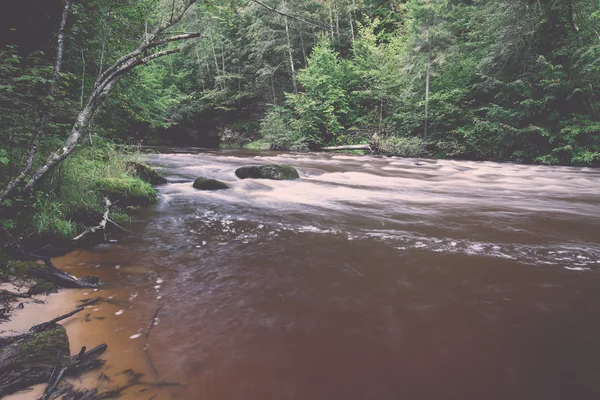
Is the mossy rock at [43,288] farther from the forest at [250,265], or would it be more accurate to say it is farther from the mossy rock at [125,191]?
the mossy rock at [125,191]

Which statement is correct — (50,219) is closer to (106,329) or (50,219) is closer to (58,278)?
(58,278)

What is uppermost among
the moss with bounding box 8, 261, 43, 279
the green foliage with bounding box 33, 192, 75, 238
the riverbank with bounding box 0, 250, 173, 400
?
the green foliage with bounding box 33, 192, 75, 238

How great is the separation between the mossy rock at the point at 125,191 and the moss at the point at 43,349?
3.89 metres

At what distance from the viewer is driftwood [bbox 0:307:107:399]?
5.40 ft

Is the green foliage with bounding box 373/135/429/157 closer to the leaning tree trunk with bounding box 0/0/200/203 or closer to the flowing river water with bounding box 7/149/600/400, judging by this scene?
the flowing river water with bounding box 7/149/600/400

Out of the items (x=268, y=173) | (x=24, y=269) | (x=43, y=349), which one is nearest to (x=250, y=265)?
(x=43, y=349)

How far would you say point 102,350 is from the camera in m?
2.09

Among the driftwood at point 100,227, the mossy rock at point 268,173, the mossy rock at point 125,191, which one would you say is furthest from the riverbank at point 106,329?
the mossy rock at point 268,173

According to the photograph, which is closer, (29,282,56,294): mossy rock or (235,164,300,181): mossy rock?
(29,282,56,294): mossy rock

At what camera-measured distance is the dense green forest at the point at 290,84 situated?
403 cm

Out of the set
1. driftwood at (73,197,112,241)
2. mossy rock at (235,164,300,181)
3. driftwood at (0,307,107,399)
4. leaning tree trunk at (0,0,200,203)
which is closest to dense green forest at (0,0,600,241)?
leaning tree trunk at (0,0,200,203)

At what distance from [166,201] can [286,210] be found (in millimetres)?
2907

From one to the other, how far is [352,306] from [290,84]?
94.4 feet

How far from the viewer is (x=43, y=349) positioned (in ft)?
6.18
